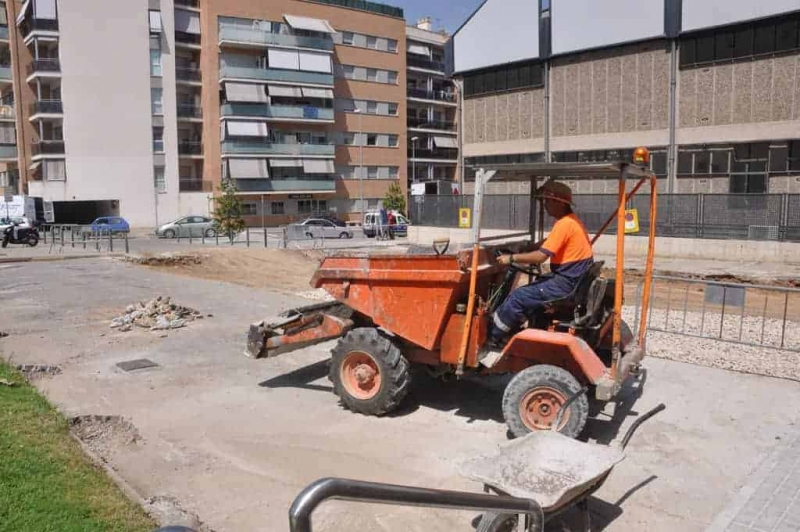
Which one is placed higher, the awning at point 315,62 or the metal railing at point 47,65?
the awning at point 315,62

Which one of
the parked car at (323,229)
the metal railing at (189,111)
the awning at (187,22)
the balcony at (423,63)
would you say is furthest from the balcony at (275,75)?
the parked car at (323,229)

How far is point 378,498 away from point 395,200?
5885 centimetres

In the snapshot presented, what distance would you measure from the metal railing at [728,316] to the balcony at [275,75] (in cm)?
4875

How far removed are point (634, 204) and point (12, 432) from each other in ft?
85.1

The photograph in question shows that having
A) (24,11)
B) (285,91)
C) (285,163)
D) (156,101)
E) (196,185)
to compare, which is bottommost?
(196,185)

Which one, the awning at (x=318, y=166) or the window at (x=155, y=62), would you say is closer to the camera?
the window at (x=155, y=62)

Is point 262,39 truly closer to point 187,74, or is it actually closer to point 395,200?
point 187,74

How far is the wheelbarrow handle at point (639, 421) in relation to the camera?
5.87 meters

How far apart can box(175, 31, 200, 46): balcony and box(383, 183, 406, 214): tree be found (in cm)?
2094

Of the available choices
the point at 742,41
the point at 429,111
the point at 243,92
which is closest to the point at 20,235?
the point at 243,92

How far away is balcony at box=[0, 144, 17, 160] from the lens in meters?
54.5

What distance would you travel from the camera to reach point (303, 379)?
320 inches

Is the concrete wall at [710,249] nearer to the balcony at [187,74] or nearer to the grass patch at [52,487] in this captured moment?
the grass patch at [52,487]

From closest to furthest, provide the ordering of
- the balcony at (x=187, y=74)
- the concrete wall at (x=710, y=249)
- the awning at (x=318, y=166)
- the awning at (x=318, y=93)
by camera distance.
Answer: the concrete wall at (x=710, y=249) → the balcony at (x=187, y=74) → the awning at (x=318, y=93) → the awning at (x=318, y=166)
